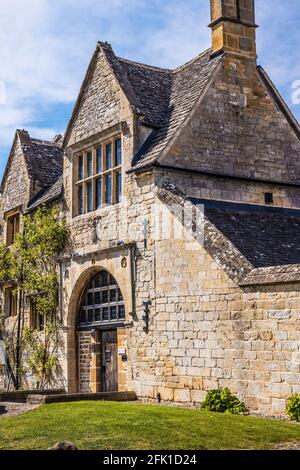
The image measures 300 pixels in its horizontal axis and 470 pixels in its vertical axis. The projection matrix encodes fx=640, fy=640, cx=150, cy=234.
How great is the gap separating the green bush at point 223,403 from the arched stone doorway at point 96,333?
4285 millimetres

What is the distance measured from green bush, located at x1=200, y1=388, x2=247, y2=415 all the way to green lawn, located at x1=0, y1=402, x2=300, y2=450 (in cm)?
104

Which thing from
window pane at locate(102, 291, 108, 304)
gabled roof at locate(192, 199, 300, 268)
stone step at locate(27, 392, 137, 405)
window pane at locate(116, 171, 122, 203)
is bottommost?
stone step at locate(27, 392, 137, 405)

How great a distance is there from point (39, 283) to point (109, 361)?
404 centimetres

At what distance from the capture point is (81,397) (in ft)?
49.0

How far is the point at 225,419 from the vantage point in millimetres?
10789

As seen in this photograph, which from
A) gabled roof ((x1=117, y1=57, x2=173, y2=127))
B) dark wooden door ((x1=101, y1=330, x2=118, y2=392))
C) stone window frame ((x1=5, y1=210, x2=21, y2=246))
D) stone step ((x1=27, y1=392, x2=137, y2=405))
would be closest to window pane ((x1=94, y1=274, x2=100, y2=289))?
dark wooden door ((x1=101, y1=330, x2=118, y2=392))

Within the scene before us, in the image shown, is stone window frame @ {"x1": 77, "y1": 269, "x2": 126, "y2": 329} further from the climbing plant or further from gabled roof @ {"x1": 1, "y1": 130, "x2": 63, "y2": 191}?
gabled roof @ {"x1": 1, "y1": 130, "x2": 63, "y2": 191}

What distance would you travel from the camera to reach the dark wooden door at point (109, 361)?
17641mm

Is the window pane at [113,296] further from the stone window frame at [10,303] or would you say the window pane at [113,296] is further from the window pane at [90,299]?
the stone window frame at [10,303]

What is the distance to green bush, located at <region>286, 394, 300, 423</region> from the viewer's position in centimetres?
1123

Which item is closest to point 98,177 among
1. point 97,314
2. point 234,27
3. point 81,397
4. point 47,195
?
point 47,195

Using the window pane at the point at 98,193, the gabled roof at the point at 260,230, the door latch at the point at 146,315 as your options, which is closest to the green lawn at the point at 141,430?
the gabled roof at the point at 260,230

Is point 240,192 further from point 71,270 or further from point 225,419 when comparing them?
point 225,419

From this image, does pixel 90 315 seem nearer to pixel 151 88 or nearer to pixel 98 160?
pixel 98 160
